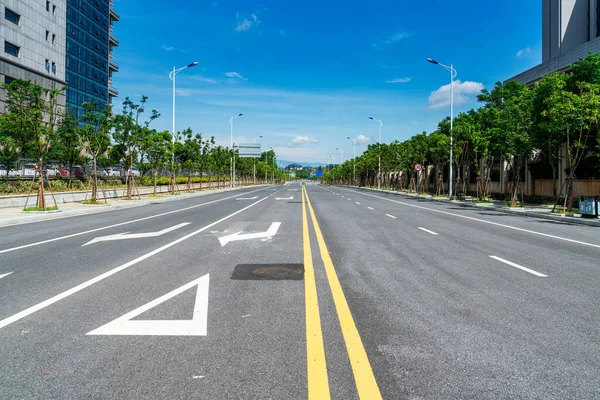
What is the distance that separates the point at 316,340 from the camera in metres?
4.22

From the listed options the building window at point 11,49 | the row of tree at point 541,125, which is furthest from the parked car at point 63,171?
the row of tree at point 541,125

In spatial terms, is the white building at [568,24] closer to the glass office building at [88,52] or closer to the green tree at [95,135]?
the green tree at [95,135]

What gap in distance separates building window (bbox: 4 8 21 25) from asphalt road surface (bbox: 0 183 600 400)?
5056 cm

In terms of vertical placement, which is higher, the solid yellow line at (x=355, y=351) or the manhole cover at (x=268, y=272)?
the manhole cover at (x=268, y=272)

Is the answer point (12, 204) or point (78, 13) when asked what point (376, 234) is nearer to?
point (12, 204)

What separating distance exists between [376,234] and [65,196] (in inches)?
848

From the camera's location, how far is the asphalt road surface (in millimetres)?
3375

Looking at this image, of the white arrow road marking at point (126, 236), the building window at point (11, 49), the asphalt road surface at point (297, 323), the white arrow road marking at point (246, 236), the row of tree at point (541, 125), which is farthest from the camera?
the building window at point (11, 49)

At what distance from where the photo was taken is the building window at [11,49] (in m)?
47.6

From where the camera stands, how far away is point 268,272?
7.34 meters

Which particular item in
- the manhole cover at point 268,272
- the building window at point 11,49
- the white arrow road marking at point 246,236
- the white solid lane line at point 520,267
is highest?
the building window at point 11,49

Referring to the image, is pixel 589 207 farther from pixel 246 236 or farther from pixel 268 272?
pixel 268 272

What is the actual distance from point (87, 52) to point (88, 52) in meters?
0.40

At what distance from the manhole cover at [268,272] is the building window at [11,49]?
176 ft
